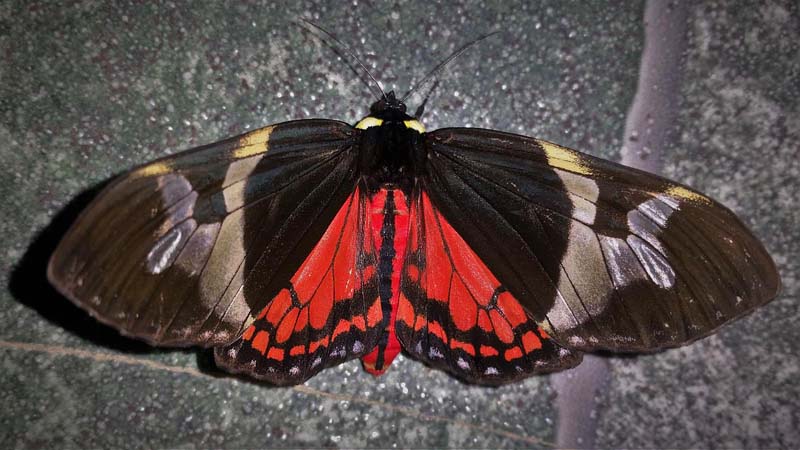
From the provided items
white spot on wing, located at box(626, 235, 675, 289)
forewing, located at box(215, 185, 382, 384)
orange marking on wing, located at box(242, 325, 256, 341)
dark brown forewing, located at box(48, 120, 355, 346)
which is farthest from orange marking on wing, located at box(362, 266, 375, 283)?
white spot on wing, located at box(626, 235, 675, 289)

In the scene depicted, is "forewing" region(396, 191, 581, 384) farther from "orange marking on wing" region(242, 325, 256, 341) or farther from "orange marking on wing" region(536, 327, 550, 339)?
"orange marking on wing" region(242, 325, 256, 341)

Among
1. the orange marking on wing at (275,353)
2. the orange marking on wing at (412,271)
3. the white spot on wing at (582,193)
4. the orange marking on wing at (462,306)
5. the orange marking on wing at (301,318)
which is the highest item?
the white spot on wing at (582,193)

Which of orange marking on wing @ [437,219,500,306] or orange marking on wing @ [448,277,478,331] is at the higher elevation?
orange marking on wing @ [437,219,500,306]

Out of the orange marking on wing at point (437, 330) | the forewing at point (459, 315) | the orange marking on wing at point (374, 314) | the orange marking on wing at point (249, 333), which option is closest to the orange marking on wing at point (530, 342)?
the forewing at point (459, 315)

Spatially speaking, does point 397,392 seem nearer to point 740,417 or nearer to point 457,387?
point 457,387

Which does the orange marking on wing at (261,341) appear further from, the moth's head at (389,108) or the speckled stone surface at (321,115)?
the moth's head at (389,108)

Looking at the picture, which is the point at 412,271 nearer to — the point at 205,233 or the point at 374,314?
the point at 374,314
